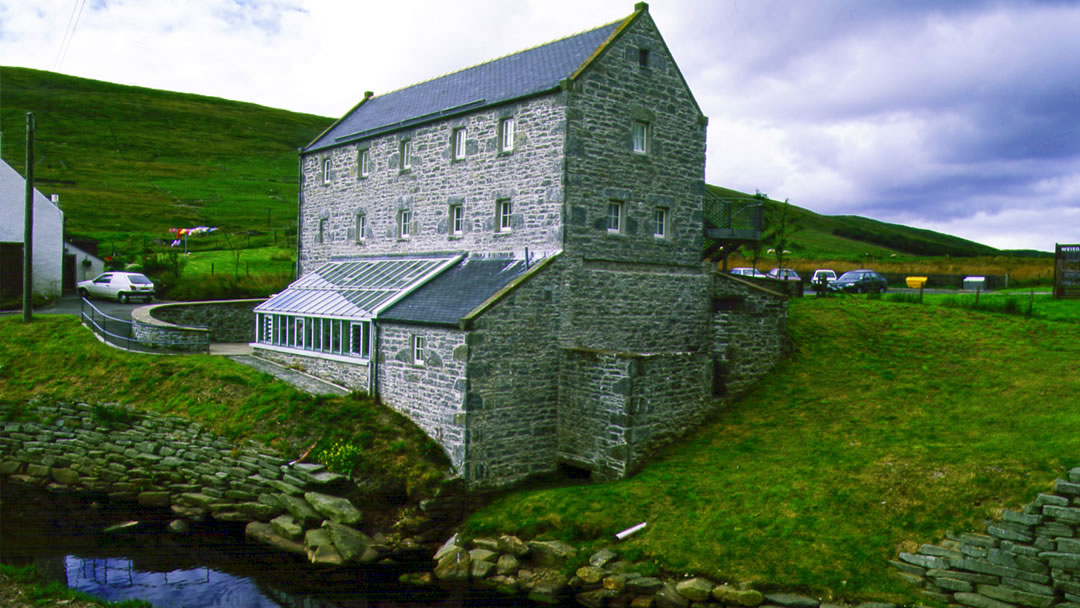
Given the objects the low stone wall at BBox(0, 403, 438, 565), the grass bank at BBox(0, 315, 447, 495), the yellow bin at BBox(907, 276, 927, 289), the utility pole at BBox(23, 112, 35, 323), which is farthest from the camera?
the yellow bin at BBox(907, 276, 927, 289)

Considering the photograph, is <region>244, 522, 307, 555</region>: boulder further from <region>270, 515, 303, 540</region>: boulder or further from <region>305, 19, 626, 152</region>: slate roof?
<region>305, 19, 626, 152</region>: slate roof

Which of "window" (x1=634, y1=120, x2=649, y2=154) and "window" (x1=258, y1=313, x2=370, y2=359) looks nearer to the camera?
"window" (x1=634, y1=120, x2=649, y2=154)

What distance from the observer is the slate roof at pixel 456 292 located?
20188mm

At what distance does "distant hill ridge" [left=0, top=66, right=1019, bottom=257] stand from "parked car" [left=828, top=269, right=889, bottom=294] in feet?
85.6

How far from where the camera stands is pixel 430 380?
66.1 feet

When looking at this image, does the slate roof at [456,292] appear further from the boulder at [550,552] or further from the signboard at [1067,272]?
the signboard at [1067,272]

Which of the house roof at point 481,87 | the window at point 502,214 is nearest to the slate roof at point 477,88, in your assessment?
the house roof at point 481,87

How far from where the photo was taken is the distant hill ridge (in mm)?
77812

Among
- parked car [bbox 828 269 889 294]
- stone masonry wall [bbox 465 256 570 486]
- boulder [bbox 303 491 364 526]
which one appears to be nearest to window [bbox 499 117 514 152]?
stone masonry wall [bbox 465 256 570 486]

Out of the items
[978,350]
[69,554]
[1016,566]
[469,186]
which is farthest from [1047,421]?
[69,554]

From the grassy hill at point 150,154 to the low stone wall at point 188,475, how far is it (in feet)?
139

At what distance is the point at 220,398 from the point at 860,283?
107 feet

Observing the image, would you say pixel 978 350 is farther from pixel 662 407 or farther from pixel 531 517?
pixel 531 517

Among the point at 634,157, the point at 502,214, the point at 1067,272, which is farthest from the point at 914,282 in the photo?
the point at 502,214
